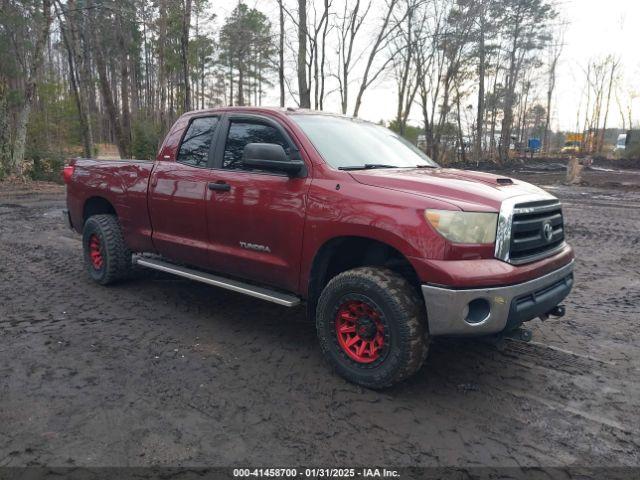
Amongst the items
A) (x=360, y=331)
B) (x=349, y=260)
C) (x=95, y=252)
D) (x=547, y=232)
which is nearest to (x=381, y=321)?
(x=360, y=331)

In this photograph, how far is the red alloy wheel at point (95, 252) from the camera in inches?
226

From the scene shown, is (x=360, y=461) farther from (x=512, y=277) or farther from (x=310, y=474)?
(x=512, y=277)

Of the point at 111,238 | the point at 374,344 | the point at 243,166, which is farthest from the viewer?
the point at 111,238

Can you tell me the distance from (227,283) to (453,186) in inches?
80.8

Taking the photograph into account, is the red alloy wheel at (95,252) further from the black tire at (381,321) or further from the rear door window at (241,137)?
the black tire at (381,321)

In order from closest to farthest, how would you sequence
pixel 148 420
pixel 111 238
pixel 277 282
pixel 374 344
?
1. pixel 148 420
2. pixel 374 344
3. pixel 277 282
4. pixel 111 238

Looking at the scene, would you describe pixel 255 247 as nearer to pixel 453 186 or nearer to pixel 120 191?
pixel 453 186


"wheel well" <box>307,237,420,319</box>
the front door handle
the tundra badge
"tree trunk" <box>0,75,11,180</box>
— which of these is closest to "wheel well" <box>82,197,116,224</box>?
the front door handle

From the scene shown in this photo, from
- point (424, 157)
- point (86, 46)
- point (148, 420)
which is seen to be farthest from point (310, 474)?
point (86, 46)

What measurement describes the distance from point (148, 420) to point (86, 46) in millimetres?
28569

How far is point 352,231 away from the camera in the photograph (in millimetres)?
3389

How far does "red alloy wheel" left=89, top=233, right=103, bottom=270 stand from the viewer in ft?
18.8

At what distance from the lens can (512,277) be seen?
10.0 ft

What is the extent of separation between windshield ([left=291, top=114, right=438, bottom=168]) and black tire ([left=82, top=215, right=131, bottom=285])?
2651 millimetres
